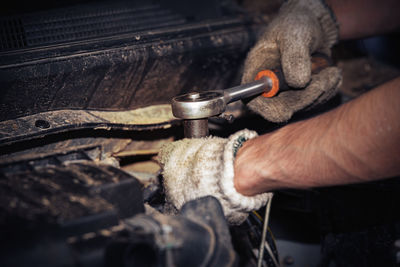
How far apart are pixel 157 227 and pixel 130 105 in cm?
82

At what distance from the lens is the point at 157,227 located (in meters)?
0.72

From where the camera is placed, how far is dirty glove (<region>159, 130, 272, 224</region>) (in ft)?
3.30

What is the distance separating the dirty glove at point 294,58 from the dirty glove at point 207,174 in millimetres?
347

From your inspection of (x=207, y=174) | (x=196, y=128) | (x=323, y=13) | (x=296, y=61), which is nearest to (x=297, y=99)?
(x=296, y=61)

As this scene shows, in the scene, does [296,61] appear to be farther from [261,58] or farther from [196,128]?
[196,128]

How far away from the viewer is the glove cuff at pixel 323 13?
1552 mm

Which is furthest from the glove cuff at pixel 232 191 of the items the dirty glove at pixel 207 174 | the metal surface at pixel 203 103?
the metal surface at pixel 203 103

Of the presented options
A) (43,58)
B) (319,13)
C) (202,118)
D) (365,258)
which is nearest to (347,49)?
(319,13)

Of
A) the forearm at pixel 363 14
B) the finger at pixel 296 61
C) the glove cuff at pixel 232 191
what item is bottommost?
the glove cuff at pixel 232 191

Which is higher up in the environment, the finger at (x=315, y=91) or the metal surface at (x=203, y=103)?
the metal surface at (x=203, y=103)

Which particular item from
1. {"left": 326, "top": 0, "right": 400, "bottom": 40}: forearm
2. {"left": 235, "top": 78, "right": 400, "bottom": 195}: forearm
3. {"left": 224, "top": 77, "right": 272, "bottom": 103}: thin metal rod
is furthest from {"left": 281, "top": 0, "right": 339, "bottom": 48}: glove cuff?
{"left": 235, "top": 78, "right": 400, "bottom": 195}: forearm

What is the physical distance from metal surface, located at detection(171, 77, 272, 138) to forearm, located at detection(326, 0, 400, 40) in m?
0.88

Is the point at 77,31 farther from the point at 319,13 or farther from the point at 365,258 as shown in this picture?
the point at 365,258

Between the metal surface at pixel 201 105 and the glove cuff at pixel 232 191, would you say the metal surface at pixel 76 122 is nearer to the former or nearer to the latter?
the metal surface at pixel 201 105
